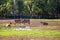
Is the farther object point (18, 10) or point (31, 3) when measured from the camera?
point (31, 3)

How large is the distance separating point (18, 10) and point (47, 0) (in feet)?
34.2

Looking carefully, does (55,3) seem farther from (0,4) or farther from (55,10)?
(0,4)

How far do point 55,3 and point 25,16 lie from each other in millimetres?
11152

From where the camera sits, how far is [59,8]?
8812 cm

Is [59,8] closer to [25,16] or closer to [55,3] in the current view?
[55,3]

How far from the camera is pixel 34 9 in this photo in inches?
3482

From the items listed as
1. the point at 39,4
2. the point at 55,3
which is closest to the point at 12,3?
the point at 39,4

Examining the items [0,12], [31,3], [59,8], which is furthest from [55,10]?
[0,12]

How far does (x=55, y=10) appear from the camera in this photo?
290ft

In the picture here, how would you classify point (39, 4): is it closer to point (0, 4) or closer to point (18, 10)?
point (18, 10)

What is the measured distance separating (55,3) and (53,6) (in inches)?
59.0

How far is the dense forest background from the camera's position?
3374 inches

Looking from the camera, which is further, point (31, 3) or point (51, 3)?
point (31, 3)

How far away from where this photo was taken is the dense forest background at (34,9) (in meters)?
85.7
